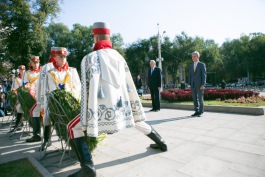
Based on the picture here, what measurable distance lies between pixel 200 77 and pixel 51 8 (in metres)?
15.7

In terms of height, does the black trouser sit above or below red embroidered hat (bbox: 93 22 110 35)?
below

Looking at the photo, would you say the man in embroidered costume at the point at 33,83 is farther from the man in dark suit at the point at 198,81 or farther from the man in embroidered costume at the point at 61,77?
the man in dark suit at the point at 198,81

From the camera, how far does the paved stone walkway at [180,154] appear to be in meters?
3.08

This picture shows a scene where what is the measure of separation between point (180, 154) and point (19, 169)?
2.81 m

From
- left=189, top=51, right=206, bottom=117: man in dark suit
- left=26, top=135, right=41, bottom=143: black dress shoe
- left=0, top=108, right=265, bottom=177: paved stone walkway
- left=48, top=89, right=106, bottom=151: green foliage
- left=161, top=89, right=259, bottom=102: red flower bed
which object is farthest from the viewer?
left=161, top=89, right=259, bottom=102: red flower bed

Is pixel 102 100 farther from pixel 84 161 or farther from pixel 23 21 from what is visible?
pixel 23 21

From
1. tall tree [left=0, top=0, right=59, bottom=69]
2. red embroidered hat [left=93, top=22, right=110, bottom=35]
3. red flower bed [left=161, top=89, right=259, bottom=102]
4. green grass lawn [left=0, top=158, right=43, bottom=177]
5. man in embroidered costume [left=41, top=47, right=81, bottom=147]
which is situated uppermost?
tall tree [left=0, top=0, right=59, bottom=69]

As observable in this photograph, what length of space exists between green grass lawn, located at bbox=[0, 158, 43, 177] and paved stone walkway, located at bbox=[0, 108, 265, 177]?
0.51ft

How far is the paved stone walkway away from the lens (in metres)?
3.08

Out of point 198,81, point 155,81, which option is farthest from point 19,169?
point 155,81

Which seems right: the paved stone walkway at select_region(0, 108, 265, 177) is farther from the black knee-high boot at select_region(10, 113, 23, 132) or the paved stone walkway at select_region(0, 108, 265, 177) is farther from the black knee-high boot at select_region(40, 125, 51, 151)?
the black knee-high boot at select_region(10, 113, 23, 132)

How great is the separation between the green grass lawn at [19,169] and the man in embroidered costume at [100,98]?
3.13 ft

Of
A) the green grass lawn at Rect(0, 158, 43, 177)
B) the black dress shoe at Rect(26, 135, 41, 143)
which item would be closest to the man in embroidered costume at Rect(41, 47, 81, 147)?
the green grass lawn at Rect(0, 158, 43, 177)

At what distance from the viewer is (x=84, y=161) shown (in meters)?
2.95
